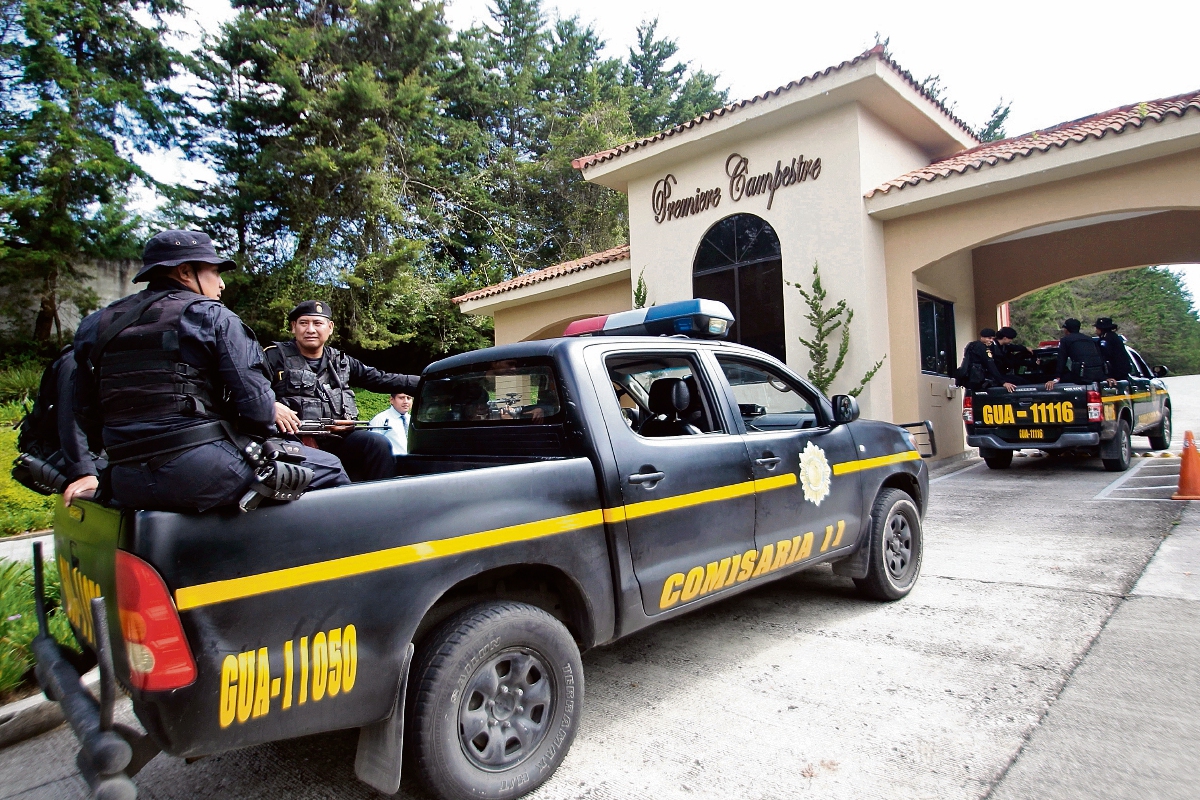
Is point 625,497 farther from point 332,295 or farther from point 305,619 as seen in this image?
point 332,295

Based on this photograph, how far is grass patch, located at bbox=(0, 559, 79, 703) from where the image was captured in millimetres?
2982

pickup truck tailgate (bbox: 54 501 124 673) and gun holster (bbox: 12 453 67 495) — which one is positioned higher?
gun holster (bbox: 12 453 67 495)

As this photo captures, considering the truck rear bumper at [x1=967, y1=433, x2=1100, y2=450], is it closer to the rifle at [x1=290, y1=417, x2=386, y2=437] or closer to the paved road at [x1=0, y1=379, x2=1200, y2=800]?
the paved road at [x1=0, y1=379, x2=1200, y2=800]

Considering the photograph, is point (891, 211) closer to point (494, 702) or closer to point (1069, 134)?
point (1069, 134)

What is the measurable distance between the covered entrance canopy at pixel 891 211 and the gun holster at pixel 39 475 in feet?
29.9

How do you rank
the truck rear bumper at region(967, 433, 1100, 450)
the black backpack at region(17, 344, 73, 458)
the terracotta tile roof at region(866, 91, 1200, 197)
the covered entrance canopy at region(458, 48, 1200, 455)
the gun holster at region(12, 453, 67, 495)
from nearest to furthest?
the gun holster at region(12, 453, 67, 495) → the black backpack at region(17, 344, 73, 458) → the terracotta tile roof at region(866, 91, 1200, 197) → the covered entrance canopy at region(458, 48, 1200, 455) → the truck rear bumper at region(967, 433, 1100, 450)

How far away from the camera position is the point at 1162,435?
10.9 metres

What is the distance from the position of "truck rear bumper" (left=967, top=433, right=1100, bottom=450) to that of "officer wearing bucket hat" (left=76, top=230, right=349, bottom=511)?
9.36m

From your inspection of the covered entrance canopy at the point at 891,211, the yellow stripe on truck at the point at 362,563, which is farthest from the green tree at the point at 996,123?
the yellow stripe on truck at the point at 362,563

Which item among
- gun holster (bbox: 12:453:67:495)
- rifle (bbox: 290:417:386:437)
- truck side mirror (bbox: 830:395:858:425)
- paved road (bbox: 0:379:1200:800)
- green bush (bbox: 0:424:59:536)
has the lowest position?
paved road (bbox: 0:379:1200:800)

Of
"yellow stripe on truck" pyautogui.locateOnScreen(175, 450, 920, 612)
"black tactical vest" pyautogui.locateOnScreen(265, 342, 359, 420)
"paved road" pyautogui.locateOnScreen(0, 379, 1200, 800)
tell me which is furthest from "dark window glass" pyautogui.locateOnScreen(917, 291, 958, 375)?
"black tactical vest" pyautogui.locateOnScreen(265, 342, 359, 420)

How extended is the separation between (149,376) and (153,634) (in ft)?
2.38

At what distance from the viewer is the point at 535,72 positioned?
26.2m

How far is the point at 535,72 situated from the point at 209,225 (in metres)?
14.0
